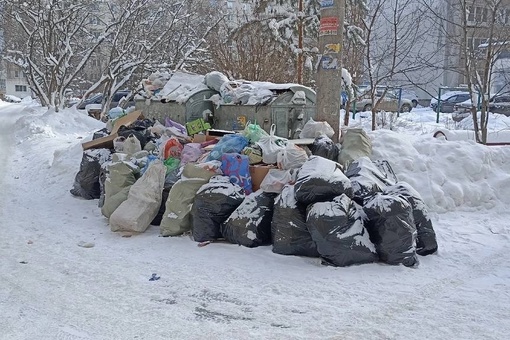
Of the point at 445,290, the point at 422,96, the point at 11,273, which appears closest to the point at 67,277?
the point at 11,273

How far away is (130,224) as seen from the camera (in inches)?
203

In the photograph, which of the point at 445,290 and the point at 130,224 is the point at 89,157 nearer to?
the point at 130,224

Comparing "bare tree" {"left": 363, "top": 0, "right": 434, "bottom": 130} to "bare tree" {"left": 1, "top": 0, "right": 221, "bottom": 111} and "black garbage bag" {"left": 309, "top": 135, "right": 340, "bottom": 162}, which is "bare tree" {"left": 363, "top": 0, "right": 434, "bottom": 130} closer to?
"black garbage bag" {"left": 309, "top": 135, "right": 340, "bottom": 162}

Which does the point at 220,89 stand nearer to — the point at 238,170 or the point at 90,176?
the point at 90,176

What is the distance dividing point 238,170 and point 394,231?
182 centimetres

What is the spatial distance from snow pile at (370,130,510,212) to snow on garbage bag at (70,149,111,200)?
12.6ft

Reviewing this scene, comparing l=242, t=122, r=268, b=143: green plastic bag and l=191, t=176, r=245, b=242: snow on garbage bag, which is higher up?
l=242, t=122, r=268, b=143: green plastic bag

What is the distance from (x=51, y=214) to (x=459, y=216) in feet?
16.2

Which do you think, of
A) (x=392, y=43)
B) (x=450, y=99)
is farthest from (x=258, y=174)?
(x=450, y=99)

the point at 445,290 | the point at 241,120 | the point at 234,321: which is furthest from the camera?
the point at 241,120

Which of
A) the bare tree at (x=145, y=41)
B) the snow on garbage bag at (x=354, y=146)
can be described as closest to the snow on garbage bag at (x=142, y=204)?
the snow on garbage bag at (x=354, y=146)

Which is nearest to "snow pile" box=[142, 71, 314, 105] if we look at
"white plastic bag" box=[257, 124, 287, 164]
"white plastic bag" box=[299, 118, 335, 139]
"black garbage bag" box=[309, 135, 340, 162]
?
"white plastic bag" box=[299, 118, 335, 139]

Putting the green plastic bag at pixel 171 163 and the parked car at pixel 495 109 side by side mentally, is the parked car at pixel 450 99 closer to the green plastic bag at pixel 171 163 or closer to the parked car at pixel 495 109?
the parked car at pixel 495 109

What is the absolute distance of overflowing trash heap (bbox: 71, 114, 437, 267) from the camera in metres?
4.20
